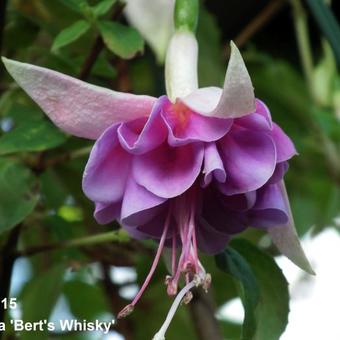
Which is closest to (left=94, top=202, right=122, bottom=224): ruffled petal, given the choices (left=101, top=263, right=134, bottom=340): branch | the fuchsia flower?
the fuchsia flower

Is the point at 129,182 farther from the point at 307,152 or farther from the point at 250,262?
the point at 307,152

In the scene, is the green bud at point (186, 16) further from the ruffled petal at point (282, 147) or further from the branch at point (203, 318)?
the branch at point (203, 318)

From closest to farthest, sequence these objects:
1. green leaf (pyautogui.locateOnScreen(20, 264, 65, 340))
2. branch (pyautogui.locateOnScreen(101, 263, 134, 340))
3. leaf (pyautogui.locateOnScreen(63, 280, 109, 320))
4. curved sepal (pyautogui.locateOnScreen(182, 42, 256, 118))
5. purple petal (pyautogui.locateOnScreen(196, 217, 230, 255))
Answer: curved sepal (pyautogui.locateOnScreen(182, 42, 256, 118))
purple petal (pyautogui.locateOnScreen(196, 217, 230, 255))
green leaf (pyautogui.locateOnScreen(20, 264, 65, 340))
branch (pyautogui.locateOnScreen(101, 263, 134, 340))
leaf (pyautogui.locateOnScreen(63, 280, 109, 320))

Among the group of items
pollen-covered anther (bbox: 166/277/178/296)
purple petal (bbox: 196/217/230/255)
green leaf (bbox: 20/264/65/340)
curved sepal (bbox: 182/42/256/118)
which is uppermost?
curved sepal (bbox: 182/42/256/118)

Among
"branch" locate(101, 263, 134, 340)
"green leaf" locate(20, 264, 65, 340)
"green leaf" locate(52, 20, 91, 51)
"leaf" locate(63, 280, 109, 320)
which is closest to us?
"green leaf" locate(52, 20, 91, 51)

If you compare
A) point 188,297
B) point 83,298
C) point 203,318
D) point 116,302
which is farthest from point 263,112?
point 83,298

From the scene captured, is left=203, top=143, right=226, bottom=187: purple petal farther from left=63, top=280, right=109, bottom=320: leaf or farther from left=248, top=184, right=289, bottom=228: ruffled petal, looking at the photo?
left=63, top=280, right=109, bottom=320: leaf

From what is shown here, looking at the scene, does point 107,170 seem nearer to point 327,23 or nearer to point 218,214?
point 218,214

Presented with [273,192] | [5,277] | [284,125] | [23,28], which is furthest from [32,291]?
[284,125]
